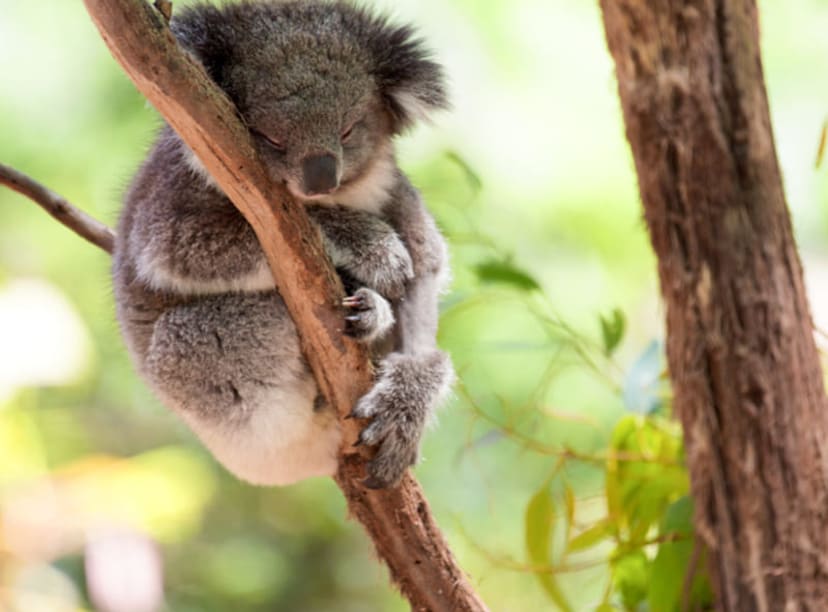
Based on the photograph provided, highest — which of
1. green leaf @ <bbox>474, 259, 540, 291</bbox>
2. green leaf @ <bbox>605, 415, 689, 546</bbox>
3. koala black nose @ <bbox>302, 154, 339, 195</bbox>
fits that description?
green leaf @ <bbox>474, 259, 540, 291</bbox>

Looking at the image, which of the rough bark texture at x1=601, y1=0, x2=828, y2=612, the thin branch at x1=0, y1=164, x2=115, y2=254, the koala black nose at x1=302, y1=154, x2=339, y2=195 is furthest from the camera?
the thin branch at x1=0, y1=164, x2=115, y2=254

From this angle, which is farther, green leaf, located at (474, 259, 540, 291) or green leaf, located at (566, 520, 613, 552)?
green leaf, located at (474, 259, 540, 291)

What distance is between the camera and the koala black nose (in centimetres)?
205

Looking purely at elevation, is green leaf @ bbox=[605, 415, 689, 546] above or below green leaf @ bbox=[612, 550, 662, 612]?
above

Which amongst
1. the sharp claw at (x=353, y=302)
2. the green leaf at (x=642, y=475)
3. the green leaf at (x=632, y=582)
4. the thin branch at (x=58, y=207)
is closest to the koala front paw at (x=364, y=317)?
the sharp claw at (x=353, y=302)

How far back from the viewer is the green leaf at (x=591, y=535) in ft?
7.96

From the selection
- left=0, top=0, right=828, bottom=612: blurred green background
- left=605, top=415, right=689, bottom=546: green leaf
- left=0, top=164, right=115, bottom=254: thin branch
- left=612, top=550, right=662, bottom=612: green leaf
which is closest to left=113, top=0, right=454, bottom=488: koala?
left=0, top=164, right=115, bottom=254: thin branch

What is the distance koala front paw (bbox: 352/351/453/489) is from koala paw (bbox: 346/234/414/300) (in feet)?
0.49

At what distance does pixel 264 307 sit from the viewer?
226 cm

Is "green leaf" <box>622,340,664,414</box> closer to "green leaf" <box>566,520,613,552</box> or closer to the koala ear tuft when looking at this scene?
"green leaf" <box>566,520,613,552</box>

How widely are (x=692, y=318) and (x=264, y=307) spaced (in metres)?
1.00

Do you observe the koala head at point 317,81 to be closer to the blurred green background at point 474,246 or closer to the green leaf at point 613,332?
the green leaf at point 613,332

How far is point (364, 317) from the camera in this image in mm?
2051

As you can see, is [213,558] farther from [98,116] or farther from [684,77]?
[684,77]
